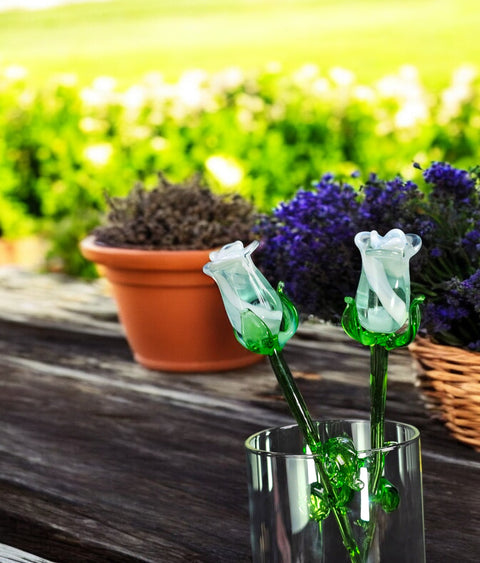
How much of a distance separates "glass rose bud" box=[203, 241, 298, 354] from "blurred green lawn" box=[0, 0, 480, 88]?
6660 mm

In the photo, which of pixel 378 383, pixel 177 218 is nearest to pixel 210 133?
pixel 177 218

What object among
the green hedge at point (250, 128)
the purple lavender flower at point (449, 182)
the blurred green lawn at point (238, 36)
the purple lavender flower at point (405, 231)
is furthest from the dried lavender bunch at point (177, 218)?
the blurred green lawn at point (238, 36)

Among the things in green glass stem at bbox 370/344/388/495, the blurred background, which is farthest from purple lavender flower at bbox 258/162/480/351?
the blurred background

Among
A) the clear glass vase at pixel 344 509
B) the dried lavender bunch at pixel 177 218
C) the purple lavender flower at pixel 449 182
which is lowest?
the clear glass vase at pixel 344 509

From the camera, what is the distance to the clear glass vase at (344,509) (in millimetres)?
660

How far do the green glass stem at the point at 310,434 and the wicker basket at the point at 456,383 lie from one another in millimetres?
348

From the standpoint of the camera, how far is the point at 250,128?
3635 mm

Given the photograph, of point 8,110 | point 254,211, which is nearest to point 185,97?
point 8,110

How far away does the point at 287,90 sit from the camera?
3.66m

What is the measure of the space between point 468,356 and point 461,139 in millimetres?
2674

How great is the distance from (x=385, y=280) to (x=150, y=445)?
0.58m

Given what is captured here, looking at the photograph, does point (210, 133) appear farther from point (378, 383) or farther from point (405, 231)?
point (378, 383)

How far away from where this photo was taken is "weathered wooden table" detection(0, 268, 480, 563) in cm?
86

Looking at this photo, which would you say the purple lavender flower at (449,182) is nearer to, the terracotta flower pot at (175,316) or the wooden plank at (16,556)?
the terracotta flower pot at (175,316)
